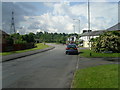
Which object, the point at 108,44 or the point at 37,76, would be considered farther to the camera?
the point at 108,44

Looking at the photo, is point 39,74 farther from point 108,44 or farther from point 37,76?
point 108,44

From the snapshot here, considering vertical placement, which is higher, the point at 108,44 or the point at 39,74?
the point at 108,44

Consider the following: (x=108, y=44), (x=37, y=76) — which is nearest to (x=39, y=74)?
(x=37, y=76)

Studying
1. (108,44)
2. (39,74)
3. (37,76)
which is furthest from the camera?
(108,44)

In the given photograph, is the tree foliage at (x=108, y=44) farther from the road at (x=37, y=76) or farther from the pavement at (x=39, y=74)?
the road at (x=37, y=76)

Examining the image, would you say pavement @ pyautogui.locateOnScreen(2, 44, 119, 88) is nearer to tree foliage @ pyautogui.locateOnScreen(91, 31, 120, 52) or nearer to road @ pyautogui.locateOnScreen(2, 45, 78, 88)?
road @ pyautogui.locateOnScreen(2, 45, 78, 88)

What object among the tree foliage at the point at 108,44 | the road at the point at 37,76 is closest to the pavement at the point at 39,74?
the road at the point at 37,76

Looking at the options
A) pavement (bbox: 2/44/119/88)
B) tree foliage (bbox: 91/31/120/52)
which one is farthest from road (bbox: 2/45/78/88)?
tree foliage (bbox: 91/31/120/52)

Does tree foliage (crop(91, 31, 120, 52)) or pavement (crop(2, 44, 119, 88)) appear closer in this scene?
pavement (crop(2, 44, 119, 88))

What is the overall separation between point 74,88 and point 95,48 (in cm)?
2122

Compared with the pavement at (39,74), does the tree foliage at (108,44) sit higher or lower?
higher

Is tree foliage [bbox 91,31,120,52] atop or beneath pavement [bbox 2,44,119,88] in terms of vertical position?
atop

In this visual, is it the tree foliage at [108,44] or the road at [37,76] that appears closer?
the road at [37,76]

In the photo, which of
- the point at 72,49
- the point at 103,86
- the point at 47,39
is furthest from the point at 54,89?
the point at 47,39
